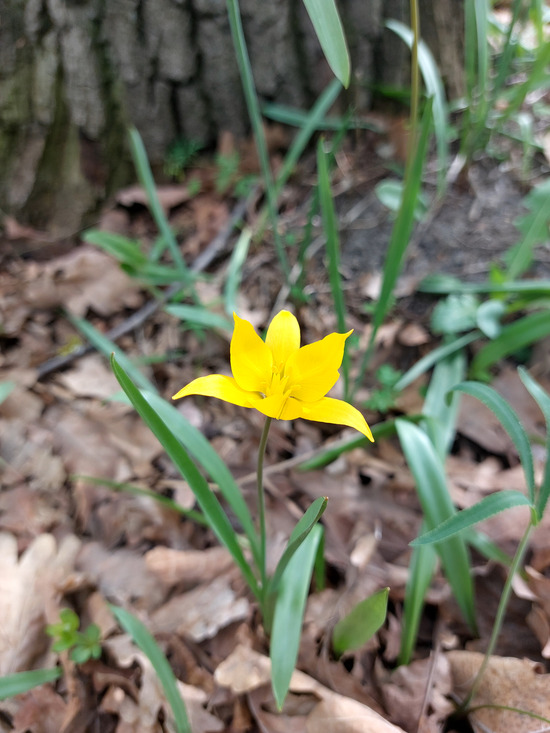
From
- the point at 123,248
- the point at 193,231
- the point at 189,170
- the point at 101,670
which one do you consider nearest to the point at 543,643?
the point at 101,670

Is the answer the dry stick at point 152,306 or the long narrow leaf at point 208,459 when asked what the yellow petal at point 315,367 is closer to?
the long narrow leaf at point 208,459

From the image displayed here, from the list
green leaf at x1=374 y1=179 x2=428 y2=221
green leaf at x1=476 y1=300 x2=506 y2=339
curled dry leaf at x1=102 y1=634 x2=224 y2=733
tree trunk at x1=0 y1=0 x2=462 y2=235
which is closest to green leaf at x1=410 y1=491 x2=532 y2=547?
curled dry leaf at x1=102 y1=634 x2=224 y2=733

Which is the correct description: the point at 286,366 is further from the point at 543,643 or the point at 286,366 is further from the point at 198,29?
the point at 198,29

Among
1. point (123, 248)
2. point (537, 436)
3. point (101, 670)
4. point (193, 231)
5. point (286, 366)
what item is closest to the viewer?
point (286, 366)

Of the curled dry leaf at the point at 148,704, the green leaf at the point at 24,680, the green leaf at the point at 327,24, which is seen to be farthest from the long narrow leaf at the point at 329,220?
the green leaf at the point at 24,680

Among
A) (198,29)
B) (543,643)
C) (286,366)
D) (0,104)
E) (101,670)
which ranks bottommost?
(101,670)

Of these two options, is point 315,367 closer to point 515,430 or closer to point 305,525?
point 305,525
